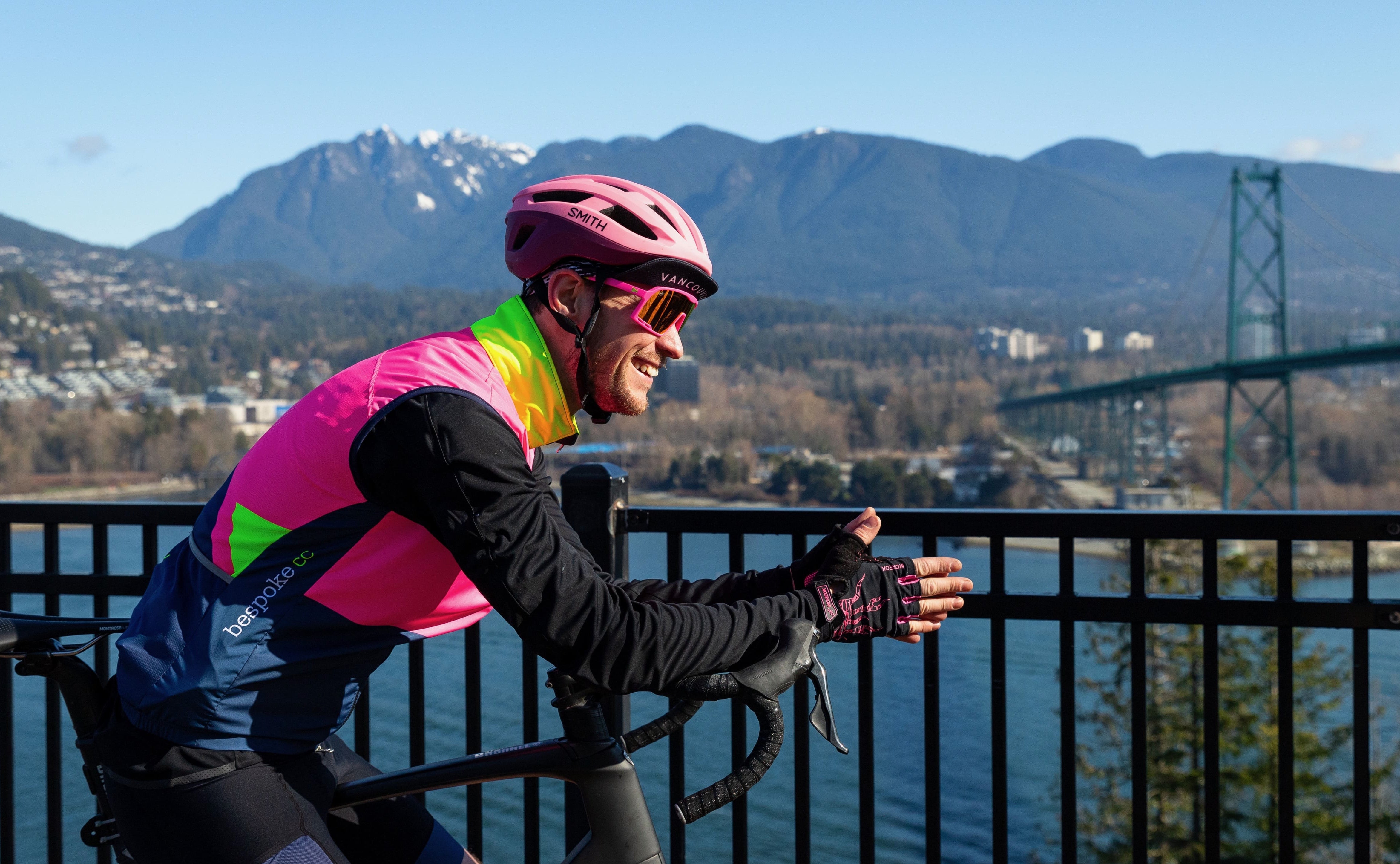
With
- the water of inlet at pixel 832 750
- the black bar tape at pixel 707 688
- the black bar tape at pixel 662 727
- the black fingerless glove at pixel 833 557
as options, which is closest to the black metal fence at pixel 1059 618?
the black fingerless glove at pixel 833 557

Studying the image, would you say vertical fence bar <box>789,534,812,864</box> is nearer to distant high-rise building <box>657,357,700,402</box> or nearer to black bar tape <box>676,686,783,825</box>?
black bar tape <box>676,686,783,825</box>

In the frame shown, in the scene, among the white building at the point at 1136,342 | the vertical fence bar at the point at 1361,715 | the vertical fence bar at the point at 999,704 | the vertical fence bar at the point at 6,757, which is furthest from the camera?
the white building at the point at 1136,342

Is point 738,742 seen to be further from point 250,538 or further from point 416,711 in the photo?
point 250,538

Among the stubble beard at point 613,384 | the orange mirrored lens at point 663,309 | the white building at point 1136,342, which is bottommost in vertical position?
the stubble beard at point 613,384

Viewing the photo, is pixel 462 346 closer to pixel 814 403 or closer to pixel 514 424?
pixel 514 424

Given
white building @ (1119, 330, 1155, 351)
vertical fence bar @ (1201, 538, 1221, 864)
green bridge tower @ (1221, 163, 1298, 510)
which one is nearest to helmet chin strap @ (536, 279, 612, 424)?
vertical fence bar @ (1201, 538, 1221, 864)

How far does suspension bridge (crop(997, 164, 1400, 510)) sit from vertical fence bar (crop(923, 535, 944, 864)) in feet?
104

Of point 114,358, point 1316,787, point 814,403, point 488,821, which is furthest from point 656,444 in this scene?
point 114,358

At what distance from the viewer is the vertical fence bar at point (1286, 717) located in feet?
6.66

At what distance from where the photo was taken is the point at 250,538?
1.29 metres

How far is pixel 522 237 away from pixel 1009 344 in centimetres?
8391

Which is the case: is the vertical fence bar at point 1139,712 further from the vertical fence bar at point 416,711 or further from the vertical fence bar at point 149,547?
the vertical fence bar at point 149,547

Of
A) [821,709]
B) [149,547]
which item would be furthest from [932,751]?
[149,547]

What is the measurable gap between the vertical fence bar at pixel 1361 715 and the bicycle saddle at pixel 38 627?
1.96 metres
